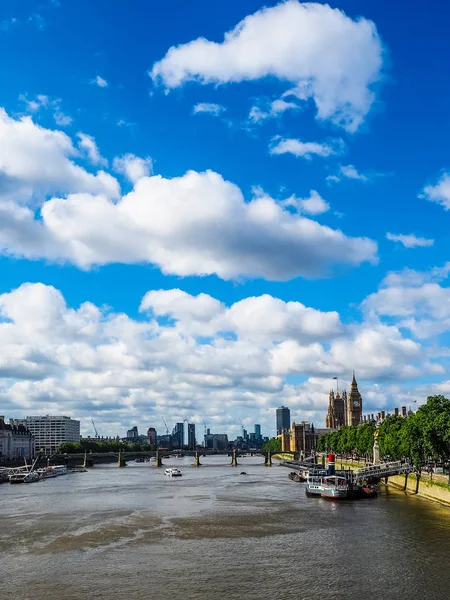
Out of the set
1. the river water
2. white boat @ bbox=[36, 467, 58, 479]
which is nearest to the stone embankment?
the river water

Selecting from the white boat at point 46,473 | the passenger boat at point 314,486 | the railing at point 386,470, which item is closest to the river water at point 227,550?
the passenger boat at point 314,486

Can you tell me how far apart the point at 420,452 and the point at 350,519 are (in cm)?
2572

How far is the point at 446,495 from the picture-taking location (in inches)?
3516

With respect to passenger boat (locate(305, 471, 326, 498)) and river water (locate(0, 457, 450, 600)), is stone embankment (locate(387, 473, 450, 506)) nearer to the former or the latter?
river water (locate(0, 457, 450, 600))

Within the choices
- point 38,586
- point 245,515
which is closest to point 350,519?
point 245,515

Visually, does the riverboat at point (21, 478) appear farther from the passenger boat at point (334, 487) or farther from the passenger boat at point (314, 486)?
the passenger boat at point (334, 487)

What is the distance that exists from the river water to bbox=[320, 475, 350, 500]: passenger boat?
210 centimetres

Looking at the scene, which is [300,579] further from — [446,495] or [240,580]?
[446,495]

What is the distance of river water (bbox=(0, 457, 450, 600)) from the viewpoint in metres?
47.6

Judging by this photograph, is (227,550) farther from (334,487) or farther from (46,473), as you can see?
(46,473)

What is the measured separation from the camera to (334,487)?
355 ft

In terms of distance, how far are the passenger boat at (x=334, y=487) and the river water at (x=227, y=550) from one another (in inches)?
82.7

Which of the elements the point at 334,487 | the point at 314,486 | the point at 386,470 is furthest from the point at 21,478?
the point at 386,470

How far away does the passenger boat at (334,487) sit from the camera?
10544 cm
